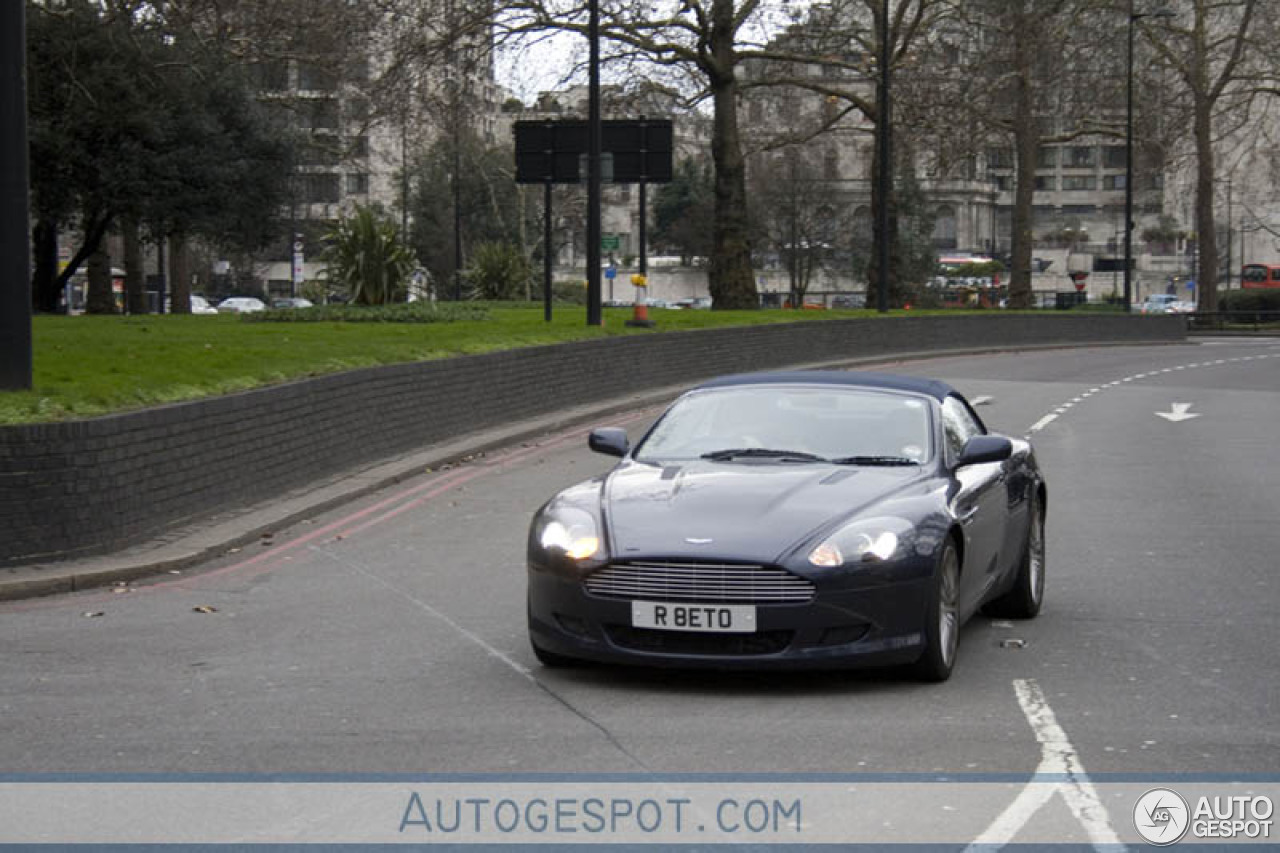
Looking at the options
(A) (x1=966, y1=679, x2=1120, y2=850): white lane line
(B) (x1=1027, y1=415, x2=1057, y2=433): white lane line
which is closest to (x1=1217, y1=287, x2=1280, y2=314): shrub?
(B) (x1=1027, y1=415, x2=1057, y2=433): white lane line

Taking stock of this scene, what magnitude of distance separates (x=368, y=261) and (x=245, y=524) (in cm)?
2263

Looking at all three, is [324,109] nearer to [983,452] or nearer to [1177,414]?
[1177,414]

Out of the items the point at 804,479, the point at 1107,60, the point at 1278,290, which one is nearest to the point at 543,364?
the point at 804,479

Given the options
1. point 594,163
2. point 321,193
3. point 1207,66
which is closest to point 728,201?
point 594,163

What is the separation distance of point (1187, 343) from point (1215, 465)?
3630 cm

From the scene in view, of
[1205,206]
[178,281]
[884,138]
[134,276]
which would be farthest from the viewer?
[1205,206]

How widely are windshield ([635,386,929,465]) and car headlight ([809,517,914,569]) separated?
1.10 meters

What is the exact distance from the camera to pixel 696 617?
7734mm

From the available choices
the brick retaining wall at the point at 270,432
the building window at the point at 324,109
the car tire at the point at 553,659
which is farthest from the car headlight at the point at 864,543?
the building window at the point at 324,109

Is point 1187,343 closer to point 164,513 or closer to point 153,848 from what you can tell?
point 164,513

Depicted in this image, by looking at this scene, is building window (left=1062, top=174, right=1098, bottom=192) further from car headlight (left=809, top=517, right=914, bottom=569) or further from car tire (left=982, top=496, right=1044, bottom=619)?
car headlight (left=809, top=517, right=914, bottom=569)

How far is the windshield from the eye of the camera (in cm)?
918

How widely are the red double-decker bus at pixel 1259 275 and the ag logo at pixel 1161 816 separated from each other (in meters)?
99.3

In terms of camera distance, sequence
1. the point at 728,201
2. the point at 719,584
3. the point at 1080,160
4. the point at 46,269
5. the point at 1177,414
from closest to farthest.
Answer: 1. the point at 719,584
2. the point at 1177,414
3. the point at 46,269
4. the point at 728,201
5. the point at 1080,160
